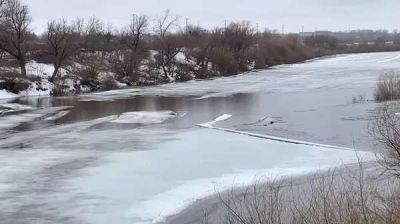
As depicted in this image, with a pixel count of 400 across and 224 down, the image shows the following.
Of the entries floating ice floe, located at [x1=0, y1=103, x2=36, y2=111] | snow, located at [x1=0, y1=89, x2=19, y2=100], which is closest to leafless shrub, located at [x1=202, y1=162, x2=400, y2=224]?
floating ice floe, located at [x1=0, y1=103, x2=36, y2=111]

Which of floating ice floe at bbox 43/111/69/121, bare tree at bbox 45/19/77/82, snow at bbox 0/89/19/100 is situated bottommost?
floating ice floe at bbox 43/111/69/121

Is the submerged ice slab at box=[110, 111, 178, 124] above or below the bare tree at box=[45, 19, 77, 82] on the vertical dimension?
below

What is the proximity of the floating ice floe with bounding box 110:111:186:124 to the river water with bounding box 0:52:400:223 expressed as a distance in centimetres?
4

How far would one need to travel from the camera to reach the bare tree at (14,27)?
3912cm

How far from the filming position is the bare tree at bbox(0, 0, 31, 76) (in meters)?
39.1

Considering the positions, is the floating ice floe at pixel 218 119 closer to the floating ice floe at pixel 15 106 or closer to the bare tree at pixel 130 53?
the floating ice floe at pixel 15 106

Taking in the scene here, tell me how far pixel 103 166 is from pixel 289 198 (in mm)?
5354

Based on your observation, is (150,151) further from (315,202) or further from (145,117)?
(315,202)

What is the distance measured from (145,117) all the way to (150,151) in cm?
799

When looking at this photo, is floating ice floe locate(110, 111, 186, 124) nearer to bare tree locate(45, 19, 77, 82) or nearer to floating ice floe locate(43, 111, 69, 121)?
floating ice floe locate(43, 111, 69, 121)

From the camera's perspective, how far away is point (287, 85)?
3950cm

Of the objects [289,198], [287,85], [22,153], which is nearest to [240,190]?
[289,198]

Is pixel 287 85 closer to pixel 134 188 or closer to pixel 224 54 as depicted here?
pixel 224 54

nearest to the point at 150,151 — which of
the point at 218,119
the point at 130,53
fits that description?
the point at 218,119
